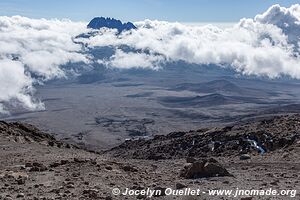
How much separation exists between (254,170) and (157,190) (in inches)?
269

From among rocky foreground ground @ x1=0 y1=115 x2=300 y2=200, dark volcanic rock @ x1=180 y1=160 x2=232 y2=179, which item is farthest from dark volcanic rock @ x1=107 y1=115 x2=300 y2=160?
dark volcanic rock @ x1=180 y1=160 x2=232 y2=179

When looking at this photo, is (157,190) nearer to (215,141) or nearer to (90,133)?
(215,141)

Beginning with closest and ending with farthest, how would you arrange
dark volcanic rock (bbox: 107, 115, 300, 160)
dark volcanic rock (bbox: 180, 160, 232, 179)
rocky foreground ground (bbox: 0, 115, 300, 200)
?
1. rocky foreground ground (bbox: 0, 115, 300, 200)
2. dark volcanic rock (bbox: 180, 160, 232, 179)
3. dark volcanic rock (bbox: 107, 115, 300, 160)

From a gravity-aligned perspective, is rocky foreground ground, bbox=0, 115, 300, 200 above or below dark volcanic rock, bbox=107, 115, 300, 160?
above

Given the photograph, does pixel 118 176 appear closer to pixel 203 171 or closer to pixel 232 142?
pixel 203 171

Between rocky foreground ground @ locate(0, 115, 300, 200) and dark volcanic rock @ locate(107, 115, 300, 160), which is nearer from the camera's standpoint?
rocky foreground ground @ locate(0, 115, 300, 200)

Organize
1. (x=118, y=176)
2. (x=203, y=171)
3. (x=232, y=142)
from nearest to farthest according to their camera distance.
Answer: (x=118, y=176) < (x=203, y=171) < (x=232, y=142)

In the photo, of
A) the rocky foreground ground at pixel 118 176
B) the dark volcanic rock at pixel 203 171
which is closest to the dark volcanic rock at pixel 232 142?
the rocky foreground ground at pixel 118 176

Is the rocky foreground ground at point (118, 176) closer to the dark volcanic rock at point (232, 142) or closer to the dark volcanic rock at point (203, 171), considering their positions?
the dark volcanic rock at point (203, 171)

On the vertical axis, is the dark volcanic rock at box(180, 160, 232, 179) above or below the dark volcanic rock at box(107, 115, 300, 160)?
above

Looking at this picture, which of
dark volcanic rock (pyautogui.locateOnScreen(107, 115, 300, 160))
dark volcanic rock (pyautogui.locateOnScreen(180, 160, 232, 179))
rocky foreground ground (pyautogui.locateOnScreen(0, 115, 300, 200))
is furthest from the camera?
dark volcanic rock (pyautogui.locateOnScreen(107, 115, 300, 160))

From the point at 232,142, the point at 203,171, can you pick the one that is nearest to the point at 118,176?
the point at 203,171

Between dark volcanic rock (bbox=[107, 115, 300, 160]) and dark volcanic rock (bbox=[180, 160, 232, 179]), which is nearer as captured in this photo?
dark volcanic rock (bbox=[180, 160, 232, 179])

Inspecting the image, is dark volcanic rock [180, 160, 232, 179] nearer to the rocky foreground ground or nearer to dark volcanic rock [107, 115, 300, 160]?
the rocky foreground ground
